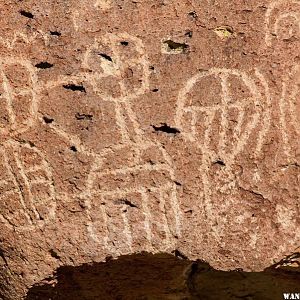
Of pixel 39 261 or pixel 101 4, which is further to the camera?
pixel 39 261

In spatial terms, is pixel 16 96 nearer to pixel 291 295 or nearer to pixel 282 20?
pixel 282 20

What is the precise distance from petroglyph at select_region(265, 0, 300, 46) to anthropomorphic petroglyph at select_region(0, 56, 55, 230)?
2.03 feet

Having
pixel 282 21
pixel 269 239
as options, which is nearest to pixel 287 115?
pixel 282 21

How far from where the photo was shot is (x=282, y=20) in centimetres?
159

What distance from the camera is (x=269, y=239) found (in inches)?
67.0

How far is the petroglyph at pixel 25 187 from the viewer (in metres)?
1.69

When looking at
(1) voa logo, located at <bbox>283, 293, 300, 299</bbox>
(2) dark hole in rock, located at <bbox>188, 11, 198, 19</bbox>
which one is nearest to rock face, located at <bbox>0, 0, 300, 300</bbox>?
(2) dark hole in rock, located at <bbox>188, 11, 198, 19</bbox>

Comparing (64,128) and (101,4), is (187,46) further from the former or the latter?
(64,128)

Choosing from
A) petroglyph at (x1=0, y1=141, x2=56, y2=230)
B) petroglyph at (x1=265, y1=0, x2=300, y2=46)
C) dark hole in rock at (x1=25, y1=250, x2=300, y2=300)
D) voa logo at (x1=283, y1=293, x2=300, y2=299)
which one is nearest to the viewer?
petroglyph at (x1=265, y1=0, x2=300, y2=46)

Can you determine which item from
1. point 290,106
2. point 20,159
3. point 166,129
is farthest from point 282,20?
point 20,159

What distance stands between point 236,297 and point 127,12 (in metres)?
1.10

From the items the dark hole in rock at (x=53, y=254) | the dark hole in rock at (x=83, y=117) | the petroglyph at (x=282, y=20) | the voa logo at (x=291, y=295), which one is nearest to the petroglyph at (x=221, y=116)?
the petroglyph at (x=282, y=20)

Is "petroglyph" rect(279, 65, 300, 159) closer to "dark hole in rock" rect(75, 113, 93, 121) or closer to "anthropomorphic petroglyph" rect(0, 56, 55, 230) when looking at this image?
"dark hole in rock" rect(75, 113, 93, 121)

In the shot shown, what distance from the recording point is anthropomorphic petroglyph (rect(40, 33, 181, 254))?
5.32 ft
